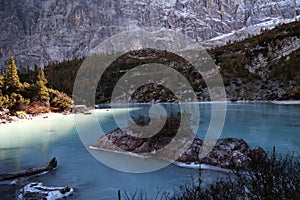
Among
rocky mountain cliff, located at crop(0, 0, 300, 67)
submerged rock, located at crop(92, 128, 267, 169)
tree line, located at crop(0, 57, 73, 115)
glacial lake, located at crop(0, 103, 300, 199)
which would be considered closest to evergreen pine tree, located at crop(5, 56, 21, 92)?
tree line, located at crop(0, 57, 73, 115)

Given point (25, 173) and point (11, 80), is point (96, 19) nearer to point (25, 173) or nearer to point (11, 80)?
point (11, 80)

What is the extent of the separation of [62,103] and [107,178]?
35.2 meters

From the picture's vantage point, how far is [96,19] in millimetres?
138875

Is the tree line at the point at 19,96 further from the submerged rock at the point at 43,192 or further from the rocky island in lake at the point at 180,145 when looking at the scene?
the submerged rock at the point at 43,192

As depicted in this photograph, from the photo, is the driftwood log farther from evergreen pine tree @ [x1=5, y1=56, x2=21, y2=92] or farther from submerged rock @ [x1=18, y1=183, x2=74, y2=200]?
evergreen pine tree @ [x1=5, y1=56, x2=21, y2=92]

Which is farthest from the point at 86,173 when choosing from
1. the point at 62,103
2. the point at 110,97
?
the point at 110,97

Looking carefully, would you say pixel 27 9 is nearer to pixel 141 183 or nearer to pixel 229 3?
pixel 229 3

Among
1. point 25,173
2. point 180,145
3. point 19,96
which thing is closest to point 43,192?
point 25,173

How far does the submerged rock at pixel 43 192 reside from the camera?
6.15 meters

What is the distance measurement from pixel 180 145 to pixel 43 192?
5.88 meters

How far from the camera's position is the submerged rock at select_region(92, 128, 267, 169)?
8.88 metres

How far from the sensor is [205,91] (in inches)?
A: 2288

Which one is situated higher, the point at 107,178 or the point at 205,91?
the point at 205,91

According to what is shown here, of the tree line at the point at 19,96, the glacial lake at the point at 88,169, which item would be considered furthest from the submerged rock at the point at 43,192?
the tree line at the point at 19,96
